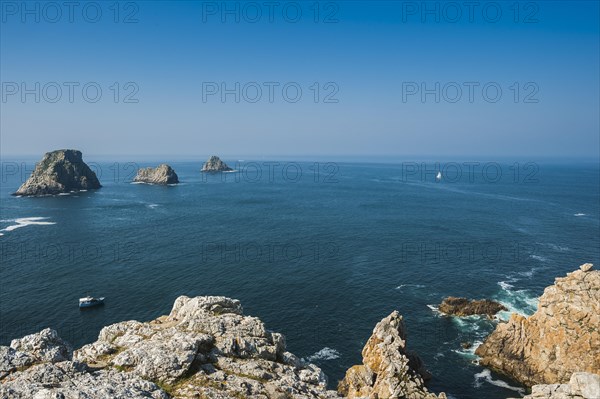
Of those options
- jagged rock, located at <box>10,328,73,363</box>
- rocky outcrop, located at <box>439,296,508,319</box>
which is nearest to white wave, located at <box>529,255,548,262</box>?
rocky outcrop, located at <box>439,296,508,319</box>

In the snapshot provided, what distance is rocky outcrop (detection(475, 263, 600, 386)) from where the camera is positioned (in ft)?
154

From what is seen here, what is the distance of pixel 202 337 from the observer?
22750 mm

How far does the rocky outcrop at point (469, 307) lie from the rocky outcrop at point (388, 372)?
833 inches

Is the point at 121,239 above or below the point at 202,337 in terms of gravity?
below

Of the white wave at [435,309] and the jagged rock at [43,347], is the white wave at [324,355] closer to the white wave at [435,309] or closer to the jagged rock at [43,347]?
the white wave at [435,309]

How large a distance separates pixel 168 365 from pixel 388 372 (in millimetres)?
30543

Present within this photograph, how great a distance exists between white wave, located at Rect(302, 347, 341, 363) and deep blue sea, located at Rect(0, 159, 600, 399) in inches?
6.3

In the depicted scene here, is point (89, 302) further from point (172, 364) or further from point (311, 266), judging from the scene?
point (172, 364)

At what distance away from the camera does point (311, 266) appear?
8938 cm

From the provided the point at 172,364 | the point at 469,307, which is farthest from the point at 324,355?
the point at 172,364

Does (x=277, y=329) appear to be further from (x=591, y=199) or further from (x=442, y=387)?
(x=591, y=199)

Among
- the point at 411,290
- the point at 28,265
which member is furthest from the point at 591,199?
the point at 28,265

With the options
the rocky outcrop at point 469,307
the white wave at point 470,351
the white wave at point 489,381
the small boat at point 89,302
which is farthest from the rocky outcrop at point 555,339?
the small boat at point 89,302

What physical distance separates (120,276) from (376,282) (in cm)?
6029
